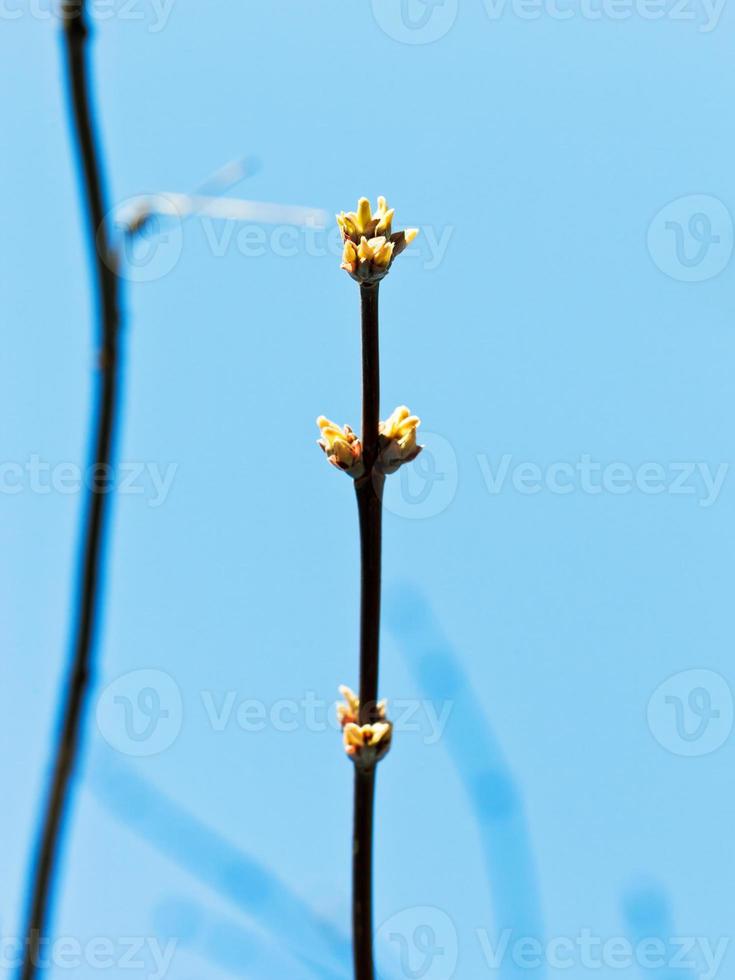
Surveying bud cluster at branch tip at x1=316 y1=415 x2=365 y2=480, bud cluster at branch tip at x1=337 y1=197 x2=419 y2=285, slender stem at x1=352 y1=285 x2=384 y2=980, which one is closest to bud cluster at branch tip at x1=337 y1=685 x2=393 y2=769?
slender stem at x1=352 y1=285 x2=384 y2=980

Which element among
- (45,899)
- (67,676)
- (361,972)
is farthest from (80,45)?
(361,972)

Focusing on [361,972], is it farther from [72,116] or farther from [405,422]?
[72,116]

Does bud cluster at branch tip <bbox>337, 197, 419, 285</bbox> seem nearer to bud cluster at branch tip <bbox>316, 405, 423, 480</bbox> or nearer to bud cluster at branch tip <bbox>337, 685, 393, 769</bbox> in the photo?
bud cluster at branch tip <bbox>316, 405, 423, 480</bbox>

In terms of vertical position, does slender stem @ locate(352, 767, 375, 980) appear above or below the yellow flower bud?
below

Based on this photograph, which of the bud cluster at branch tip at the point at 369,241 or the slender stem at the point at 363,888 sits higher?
the bud cluster at branch tip at the point at 369,241

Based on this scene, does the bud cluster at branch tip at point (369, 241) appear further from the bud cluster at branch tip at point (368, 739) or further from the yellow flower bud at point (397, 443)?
the bud cluster at branch tip at point (368, 739)

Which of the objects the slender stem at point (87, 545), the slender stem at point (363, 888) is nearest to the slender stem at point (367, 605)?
the slender stem at point (363, 888)

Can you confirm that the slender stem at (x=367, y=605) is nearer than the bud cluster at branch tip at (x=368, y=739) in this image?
Yes
